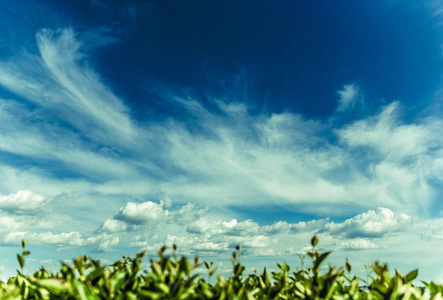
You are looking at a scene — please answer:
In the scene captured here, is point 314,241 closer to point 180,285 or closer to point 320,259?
point 320,259

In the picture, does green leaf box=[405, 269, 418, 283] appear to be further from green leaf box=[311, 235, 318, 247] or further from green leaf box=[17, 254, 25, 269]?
green leaf box=[17, 254, 25, 269]

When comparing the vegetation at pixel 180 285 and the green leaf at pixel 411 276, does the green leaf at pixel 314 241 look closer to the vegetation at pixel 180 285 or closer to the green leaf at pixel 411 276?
the vegetation at pixel 180 285

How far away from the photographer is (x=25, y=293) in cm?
638

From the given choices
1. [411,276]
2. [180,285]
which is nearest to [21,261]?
[180,285]

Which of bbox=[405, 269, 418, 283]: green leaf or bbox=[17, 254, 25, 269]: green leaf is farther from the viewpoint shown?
bbox=[17, 254, 25, 269]: green leaf

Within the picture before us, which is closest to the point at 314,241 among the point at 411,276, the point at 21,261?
the point at 411,276

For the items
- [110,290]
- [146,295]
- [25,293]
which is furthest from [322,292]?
[25,293]

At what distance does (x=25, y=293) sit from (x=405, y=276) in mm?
8011

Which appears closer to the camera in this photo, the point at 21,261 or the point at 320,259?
the point at 320,259

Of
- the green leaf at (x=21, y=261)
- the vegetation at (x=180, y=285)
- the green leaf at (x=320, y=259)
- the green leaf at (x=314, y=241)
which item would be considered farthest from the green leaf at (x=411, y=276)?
the green leaf at (x=21, y=261)

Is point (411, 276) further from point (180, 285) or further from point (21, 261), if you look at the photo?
point (21, 261)

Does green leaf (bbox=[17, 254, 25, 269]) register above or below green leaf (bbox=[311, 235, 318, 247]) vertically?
below

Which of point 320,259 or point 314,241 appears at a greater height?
point 314,241

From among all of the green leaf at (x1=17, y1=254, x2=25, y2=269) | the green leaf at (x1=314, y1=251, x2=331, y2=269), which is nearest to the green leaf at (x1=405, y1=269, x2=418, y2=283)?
the green leaf at (x1=314, y1=251, x2=331, y2=269)
